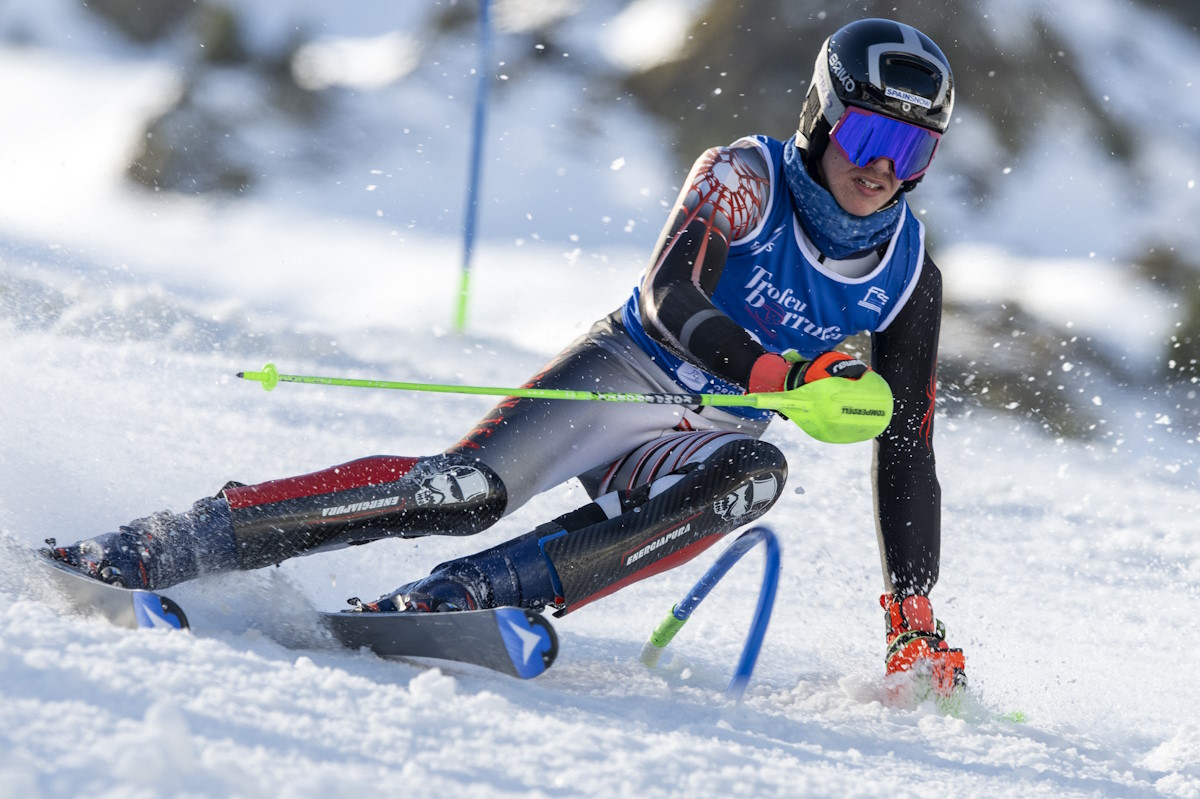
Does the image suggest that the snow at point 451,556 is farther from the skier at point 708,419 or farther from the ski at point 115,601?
the skier at point 708,419

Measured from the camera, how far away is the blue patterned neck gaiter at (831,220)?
97.7 inches

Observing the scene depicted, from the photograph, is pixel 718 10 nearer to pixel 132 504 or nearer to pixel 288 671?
pixel 132 504

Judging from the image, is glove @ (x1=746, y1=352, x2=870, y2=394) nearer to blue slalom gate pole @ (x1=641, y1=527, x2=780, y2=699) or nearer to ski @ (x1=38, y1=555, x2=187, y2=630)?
blue slalom gate pole @ (x1=641, y1=527, x2=780, y2=699)

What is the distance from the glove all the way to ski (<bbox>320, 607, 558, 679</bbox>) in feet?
1.99

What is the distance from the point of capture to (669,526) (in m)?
2.26

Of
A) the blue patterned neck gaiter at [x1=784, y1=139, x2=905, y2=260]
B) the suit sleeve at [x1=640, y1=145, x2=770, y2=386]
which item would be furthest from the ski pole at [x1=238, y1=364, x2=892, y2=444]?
the blue patterned neck gaiter at [x1=784, y1=139, x2=905, y2=260]

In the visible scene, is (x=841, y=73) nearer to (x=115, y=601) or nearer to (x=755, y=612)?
(x=755, y=612)

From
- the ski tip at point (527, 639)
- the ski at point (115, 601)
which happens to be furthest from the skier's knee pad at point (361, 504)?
the ski tip at point (527, 639)

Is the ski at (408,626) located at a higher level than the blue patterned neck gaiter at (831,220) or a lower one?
lower

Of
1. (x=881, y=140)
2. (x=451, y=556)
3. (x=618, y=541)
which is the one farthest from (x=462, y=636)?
(x=451, y=556)

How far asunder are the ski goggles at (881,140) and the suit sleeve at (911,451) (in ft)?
1.00

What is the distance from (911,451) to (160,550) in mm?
1628

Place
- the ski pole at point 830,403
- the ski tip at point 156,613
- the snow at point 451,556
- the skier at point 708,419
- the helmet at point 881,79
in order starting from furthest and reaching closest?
the helmet at point 881,79 < the skier at point 708,419 < the ski pole at point 830,403 < the ski tip at point 156,613 < the snow at point 451,556

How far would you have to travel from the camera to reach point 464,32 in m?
15.0
